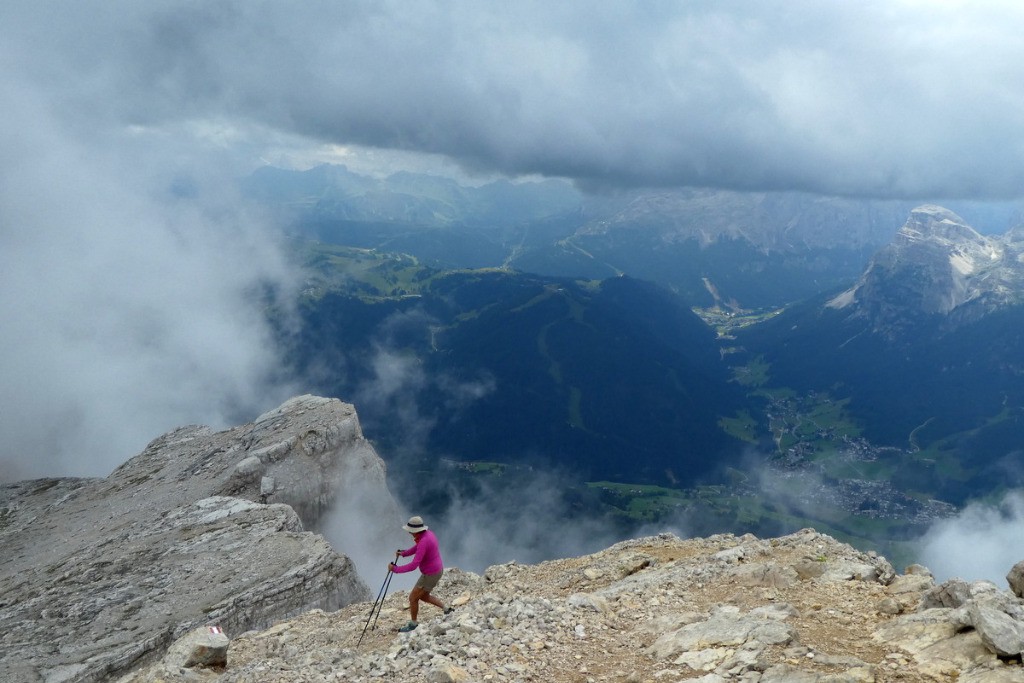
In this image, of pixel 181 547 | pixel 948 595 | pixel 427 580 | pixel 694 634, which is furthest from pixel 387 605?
pixel 181 547

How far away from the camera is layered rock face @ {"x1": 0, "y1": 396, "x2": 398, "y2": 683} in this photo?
3284 centimetres

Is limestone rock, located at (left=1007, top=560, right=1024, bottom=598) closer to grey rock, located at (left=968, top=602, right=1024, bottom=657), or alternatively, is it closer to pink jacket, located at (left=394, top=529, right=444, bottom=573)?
grey rock, located at (left=968, top=602, right=1024, bottom=657)

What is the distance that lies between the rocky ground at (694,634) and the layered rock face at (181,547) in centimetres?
1201

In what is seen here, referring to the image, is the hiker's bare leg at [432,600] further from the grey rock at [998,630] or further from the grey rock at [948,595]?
the grey rock at [998,630]

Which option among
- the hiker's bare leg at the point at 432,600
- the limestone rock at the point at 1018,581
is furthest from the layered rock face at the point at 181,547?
the limestone rock at the point at 1018,581

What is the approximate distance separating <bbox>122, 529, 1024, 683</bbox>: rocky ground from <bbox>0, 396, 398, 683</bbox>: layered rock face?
1201 centimetres

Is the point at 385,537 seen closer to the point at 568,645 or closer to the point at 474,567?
the point at 568,645

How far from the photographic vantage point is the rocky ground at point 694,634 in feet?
43.7

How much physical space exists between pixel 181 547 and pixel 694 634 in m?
37.2

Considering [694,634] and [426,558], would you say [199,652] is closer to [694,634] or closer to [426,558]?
[426,558]

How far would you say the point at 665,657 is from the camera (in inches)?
594

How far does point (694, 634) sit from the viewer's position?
1591 centimetres

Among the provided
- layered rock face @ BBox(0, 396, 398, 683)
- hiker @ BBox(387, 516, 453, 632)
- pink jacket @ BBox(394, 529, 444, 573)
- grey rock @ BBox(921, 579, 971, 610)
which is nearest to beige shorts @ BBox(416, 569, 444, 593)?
hiker @ BBox(387, 516, 453, 632)

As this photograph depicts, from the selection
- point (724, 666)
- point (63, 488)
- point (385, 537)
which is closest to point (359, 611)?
point (724, 666)
